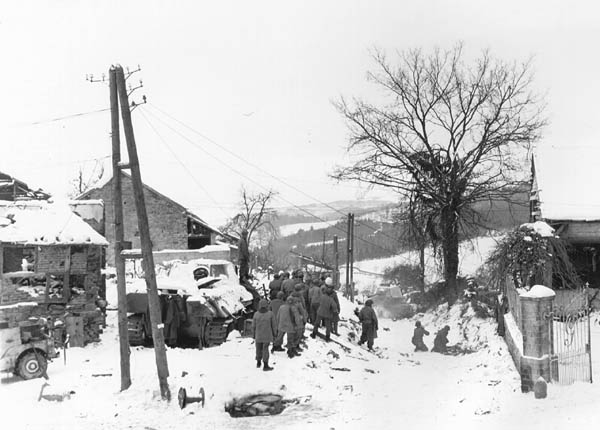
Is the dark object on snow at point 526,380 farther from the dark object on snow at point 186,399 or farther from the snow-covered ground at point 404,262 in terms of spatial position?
the snow-covered ground at point 404,262

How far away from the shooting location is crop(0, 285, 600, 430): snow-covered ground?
450 inches

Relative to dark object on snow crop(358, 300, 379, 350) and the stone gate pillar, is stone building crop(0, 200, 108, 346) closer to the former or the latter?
dark object on snow crop(358, 300, 379, 350)

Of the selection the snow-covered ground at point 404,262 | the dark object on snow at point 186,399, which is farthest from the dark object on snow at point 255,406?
the snow-covered ground at point 404,262

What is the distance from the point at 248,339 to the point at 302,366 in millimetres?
2686

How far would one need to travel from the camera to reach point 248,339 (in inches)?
675

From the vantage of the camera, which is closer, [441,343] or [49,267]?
[49,267]

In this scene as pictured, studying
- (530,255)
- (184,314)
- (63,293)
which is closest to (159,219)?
(63,293)

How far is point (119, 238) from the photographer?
47.8 ft

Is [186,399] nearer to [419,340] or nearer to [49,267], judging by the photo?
[49,267]

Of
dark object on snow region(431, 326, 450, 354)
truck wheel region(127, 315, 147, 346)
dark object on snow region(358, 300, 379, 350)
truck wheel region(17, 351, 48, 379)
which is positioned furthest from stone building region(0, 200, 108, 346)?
dark object on snow region(431, 326, 450, 354)

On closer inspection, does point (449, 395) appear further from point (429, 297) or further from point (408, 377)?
point (429, 297)

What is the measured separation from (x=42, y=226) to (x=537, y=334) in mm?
13463

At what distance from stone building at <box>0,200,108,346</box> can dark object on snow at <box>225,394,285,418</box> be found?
6.44 metres

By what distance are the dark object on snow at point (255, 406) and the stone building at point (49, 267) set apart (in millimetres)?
6436
